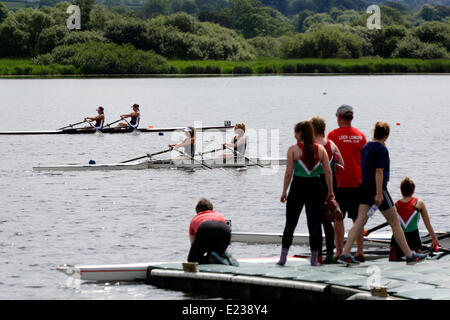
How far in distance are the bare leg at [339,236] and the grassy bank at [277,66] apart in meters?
109

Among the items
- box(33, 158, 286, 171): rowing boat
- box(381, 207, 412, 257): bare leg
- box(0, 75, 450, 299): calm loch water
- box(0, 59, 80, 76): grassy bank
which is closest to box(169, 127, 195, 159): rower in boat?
box(33, 158, 286, 171): rowing boat

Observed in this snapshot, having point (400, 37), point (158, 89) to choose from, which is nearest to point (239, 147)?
point (158, 89)

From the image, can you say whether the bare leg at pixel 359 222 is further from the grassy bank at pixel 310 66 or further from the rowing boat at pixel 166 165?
the grassy bank at pixel 310 66

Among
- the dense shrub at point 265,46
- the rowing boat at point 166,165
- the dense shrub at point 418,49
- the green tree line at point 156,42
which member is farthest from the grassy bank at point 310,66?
the rowing boat at point 166,165

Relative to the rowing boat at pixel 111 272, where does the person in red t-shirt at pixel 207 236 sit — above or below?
above

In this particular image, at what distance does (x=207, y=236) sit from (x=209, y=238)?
56 millimetres

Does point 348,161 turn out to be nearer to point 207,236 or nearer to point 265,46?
point 207,236

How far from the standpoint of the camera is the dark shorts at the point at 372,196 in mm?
13219

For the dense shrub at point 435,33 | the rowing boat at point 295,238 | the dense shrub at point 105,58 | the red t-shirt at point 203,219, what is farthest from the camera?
the dense shrub at point 435,33

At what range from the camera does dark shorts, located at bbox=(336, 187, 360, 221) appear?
13.7 m

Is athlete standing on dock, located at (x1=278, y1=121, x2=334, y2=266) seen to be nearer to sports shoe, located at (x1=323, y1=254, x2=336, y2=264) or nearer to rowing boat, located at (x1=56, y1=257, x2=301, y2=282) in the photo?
sports shoe, located at (x1=323, y1=254, x2=336, y2=264)

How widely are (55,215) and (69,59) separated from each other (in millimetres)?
98857

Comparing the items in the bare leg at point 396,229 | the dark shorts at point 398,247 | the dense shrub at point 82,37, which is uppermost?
the dense shrub at point 82,37

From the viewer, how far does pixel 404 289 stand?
1207 centimetres
